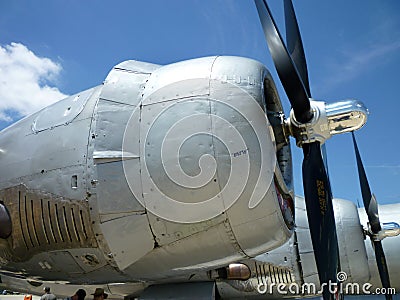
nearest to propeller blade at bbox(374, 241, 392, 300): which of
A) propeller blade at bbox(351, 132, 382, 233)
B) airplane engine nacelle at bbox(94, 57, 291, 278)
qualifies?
propeller blade at bbox(351, 132, 382, 233)

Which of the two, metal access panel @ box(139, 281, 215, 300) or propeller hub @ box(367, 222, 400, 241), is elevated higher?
propeller hub @ box(367, 222, 400, 241)

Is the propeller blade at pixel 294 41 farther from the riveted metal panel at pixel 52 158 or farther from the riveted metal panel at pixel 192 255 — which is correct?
the riveted metal panel at pixel 52 158

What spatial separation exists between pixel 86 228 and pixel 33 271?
5.34 ft

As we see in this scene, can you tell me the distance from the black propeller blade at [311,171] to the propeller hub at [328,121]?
3.8 inches

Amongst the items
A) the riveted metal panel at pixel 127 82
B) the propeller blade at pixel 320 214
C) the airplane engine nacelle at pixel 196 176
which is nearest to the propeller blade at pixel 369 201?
the propeller blade at pixel 320 214

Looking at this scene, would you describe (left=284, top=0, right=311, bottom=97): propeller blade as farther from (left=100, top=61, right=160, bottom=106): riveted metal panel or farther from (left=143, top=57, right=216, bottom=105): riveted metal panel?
(left=100, top=61, right=160, bottom=106): riveted metal panel

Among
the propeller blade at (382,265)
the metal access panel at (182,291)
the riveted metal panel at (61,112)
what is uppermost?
the riveted metal panel at (61,112)

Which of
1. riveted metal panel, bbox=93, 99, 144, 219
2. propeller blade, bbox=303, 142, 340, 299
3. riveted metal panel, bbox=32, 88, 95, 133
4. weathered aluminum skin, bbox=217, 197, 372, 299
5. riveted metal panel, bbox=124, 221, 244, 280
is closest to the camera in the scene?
riveted metal panel, bbox=124, 221, 244, 280

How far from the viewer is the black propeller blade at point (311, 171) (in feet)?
18.4

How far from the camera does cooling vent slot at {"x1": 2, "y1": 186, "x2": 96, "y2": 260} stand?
547 cm

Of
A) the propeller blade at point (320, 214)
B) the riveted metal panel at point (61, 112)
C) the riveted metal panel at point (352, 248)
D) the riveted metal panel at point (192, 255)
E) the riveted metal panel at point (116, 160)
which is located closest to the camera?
the riveted metal panel at point (192, 255)

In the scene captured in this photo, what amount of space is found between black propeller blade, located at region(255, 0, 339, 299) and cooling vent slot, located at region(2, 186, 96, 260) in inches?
123

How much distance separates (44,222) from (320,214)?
3.98 m

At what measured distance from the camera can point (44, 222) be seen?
574cm
